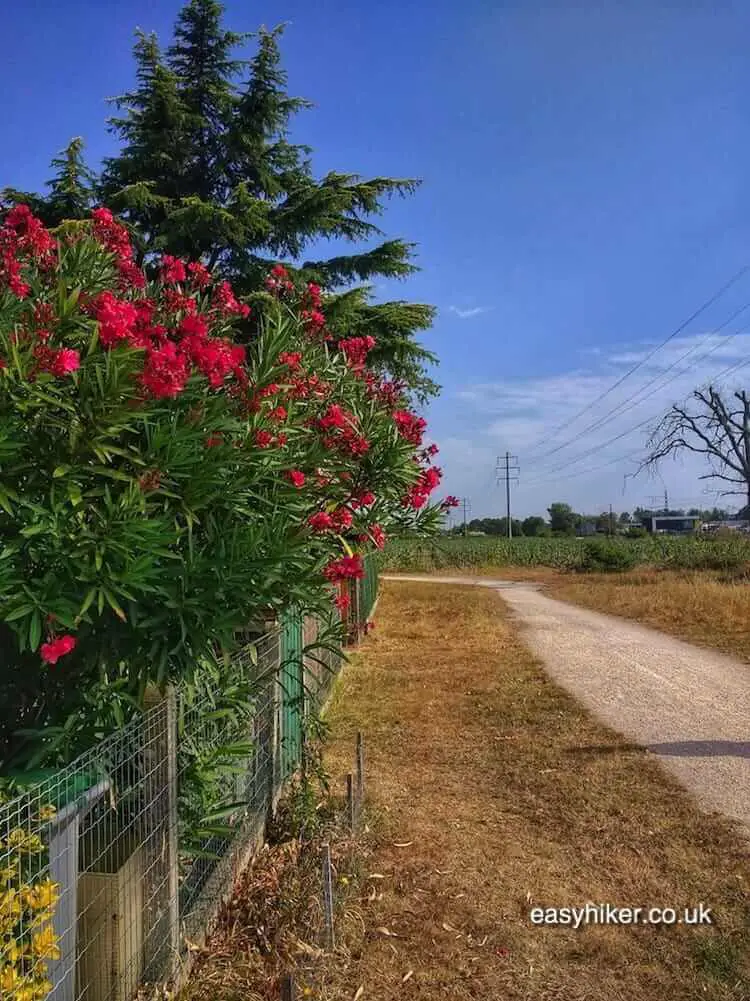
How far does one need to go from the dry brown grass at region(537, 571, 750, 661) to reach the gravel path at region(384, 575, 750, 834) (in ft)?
1.92

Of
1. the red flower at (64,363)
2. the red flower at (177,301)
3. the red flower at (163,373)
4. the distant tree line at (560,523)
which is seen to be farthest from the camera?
the distant tree line at (560,523)

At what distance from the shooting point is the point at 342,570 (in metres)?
2.98

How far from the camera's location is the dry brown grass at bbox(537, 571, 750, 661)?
13201 millimetres

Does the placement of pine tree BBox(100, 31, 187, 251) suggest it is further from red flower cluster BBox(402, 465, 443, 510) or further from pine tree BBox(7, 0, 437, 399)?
red flower cluster BBox(402, 465, 443, 510)

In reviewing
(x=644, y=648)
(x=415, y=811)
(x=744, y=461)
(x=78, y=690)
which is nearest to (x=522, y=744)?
(x=415, y=811)

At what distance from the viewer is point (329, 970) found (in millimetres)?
3102

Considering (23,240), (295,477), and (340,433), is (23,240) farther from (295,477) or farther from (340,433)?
(340,433)

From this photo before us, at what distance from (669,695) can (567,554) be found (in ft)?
124

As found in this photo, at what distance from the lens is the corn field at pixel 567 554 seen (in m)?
32.6

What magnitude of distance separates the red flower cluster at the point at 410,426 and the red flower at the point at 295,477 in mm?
846

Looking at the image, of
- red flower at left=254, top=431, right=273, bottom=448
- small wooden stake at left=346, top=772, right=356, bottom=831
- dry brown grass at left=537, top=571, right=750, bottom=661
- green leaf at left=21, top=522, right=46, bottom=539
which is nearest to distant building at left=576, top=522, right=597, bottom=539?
dry brown grass at left=537, top=571, right=750, bottom=661

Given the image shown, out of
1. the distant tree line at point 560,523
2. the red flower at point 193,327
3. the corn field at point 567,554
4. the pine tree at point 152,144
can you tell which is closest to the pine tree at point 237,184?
the pine tree at point 152,144

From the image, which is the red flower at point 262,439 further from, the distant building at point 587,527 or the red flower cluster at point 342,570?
the distant building at point 587,527

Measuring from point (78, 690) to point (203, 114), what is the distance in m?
14.2
